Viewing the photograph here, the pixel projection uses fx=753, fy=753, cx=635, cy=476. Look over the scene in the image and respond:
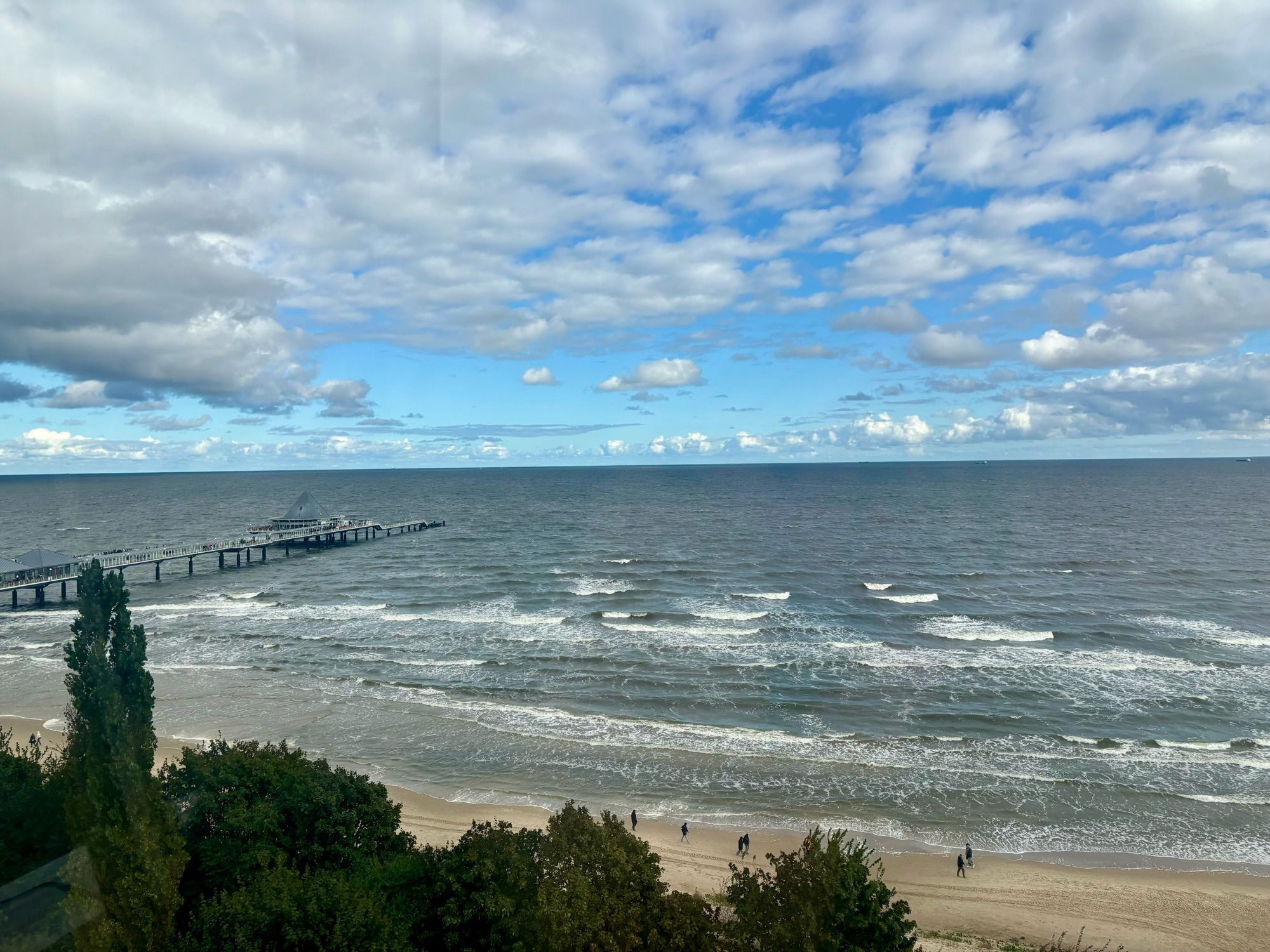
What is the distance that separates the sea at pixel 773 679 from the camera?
99.2 ft

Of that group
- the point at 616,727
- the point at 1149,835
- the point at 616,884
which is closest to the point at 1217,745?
the point at 1149,835

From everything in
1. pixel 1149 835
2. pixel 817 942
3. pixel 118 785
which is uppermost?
pixel 118 785

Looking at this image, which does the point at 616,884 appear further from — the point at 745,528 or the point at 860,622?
the point at 745,528

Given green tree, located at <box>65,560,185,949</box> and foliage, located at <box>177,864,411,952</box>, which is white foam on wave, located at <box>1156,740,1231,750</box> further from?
green tree, located at <box>65,560,185,949</box>

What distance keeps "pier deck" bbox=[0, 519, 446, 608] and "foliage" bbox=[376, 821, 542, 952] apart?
151 feet

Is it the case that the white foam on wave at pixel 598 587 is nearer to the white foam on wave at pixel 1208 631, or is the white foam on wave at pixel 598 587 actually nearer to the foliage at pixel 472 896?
the white foam on wave at pixel 1208 631

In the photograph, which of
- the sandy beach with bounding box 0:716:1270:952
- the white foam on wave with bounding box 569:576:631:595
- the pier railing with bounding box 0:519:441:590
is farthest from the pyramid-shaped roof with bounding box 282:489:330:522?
the sandy beach with bounding box 0:716:1270:952

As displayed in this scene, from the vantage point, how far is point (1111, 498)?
16325 cm

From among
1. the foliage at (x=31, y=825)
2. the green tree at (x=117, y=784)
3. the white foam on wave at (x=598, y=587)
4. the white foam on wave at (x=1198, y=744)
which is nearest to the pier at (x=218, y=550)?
the foliage at (x=31, y=825)

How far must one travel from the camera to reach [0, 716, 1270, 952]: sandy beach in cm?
2259

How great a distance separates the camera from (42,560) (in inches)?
2571

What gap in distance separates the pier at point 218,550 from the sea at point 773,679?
2559mm

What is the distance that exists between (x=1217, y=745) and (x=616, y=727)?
1066 inches

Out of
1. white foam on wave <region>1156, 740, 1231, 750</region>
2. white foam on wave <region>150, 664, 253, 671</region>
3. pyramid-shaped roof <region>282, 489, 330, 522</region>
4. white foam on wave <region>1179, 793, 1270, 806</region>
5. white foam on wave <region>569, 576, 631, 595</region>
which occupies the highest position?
pyramid-shaped roof <region>282, 489, 330, 522</region>
